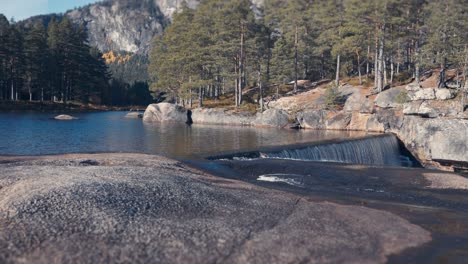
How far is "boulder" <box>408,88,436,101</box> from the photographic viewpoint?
41.9 metres

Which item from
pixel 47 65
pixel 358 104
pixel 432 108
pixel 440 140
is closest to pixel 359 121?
pixel 358 104

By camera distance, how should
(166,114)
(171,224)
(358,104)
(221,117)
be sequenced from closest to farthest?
(171,224) → (358,104) → (221,117) → (166,114)

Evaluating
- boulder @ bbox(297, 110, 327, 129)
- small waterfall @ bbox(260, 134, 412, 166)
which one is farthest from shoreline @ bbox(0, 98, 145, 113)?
small waterfall @ bbox(260, 134, 412, 166)

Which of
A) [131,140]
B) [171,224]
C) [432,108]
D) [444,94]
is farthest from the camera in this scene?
[444,94]

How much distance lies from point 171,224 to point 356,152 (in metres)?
25.4

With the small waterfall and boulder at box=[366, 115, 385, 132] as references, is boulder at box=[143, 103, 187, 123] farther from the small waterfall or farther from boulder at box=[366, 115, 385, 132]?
the small waterfall

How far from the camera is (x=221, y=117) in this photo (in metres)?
58.4

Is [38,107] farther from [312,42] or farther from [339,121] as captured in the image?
[339,121]

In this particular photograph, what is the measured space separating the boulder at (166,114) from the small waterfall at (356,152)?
1262 inches

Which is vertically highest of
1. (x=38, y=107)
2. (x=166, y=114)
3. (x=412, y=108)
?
(x=412, y=108)

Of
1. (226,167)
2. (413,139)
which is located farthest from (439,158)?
(226,167)

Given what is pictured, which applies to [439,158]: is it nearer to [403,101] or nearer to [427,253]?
[403,101]

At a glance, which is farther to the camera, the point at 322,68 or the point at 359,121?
the point at 322,68

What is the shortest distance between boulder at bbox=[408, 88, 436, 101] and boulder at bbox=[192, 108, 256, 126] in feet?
70.4
